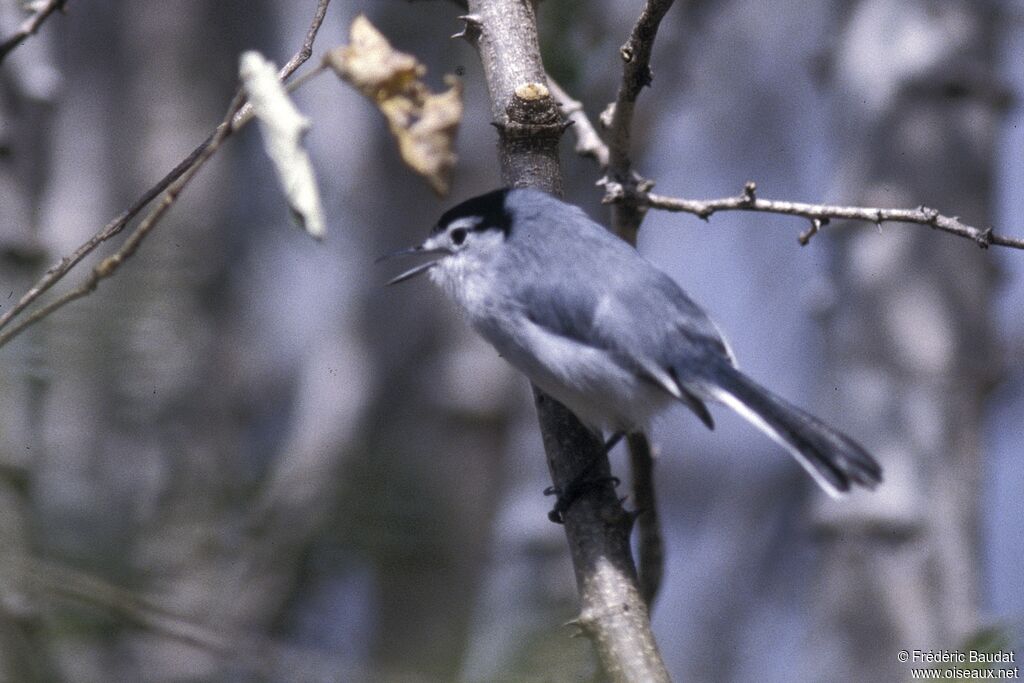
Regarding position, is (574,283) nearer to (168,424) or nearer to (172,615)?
(172,615)

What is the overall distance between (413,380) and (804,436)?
2296 mm

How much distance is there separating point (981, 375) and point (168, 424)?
1.85 meters

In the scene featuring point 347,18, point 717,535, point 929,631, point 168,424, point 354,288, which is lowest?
point 929,631

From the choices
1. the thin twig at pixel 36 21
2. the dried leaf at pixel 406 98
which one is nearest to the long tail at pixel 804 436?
the dried leaf at pixel 406 98

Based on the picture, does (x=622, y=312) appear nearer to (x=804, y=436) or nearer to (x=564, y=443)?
(x=564, y=443)

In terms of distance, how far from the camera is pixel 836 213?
1.24 metres

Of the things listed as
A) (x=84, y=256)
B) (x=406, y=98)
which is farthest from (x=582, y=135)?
(x=84, y=256)

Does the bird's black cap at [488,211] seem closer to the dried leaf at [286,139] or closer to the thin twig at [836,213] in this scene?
the thin twig at [836,213]

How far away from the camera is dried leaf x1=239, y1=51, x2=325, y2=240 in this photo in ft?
2.65

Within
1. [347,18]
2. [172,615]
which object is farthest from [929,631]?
[347,18]

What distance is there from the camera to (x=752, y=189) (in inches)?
51.1

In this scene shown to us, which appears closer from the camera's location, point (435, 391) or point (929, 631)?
point (929, 631)

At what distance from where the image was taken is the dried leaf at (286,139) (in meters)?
0.81

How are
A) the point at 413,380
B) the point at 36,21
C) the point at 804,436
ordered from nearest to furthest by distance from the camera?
the point at 36,21 < the point at 804,436 < the point at 413,380
